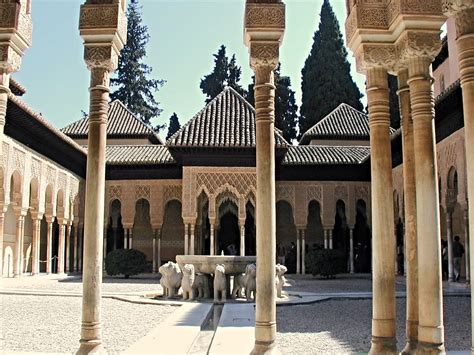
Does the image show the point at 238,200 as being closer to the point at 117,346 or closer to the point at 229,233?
the point at 229,233

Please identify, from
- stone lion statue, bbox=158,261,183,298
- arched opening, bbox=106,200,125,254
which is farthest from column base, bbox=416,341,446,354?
arched opening, bbox=106,200,125,254

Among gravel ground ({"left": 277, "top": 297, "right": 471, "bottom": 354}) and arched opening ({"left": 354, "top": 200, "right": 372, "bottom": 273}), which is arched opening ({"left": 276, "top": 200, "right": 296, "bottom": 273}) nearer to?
arched opening ({"left": 354, "top": 200, "right": 372, "bottom": 273})

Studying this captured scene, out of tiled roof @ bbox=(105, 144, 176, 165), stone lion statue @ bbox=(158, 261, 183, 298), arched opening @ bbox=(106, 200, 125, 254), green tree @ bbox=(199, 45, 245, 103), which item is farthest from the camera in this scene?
green tree @ bbox=(199, 45, 245, 103)

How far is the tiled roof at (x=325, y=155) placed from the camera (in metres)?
28.2

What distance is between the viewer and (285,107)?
1746 inches

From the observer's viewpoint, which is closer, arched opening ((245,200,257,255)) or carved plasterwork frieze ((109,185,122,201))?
carved plasterwork frieze ((109,185,122,201))

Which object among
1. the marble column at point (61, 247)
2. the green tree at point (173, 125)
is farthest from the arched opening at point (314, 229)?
the green tree at point (173, 125)

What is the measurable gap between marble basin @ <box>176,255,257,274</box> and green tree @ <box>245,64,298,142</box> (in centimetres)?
3032

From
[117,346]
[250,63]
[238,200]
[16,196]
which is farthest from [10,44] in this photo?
[238,200]

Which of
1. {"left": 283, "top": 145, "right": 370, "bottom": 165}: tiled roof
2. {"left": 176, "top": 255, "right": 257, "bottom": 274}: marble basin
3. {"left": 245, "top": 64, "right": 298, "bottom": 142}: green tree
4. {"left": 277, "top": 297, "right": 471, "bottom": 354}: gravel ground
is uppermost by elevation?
{"left": 245, "top": 64, "right": 298, "bottom": 142}: green tree

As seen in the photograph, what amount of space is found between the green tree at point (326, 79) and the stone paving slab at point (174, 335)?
1320 inches

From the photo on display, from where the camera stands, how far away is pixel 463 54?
16.7 ft

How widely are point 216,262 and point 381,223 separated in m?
8.78

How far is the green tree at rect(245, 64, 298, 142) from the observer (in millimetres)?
43763
